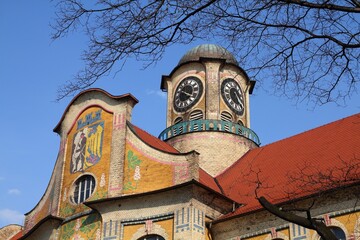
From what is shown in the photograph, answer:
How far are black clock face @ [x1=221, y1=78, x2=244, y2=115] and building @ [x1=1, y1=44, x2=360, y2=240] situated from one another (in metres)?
1.30

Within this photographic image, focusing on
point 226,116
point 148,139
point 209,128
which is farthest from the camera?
point 226,116

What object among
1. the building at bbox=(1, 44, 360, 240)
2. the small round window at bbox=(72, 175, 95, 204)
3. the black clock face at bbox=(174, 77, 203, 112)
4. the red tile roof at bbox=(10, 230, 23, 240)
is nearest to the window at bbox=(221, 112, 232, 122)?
the building at bbox=(1, 44, 360, 240)

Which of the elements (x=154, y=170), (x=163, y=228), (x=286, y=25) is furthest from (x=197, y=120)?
(x=286, y=25)

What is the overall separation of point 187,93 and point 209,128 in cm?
332

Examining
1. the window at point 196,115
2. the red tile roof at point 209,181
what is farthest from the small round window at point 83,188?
the window at point 196,115

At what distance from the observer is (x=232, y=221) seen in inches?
853

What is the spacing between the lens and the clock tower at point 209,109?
28.5m

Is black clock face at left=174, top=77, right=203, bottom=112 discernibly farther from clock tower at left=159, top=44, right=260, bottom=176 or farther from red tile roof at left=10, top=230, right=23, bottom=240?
red tile roof at left=10, top=230, right=23, bottom=240

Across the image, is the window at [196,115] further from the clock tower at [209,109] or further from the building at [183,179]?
the building at [183,179]

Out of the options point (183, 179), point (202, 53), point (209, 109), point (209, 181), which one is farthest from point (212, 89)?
point (183, 179)

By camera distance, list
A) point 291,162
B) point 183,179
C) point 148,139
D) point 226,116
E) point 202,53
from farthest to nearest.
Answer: point 202,53 < point 226,116 < point 148,139 < point 291,162 < point 183,179

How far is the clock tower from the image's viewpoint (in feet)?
93.4

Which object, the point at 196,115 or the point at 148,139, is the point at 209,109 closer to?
the point at 196,115

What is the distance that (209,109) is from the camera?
29969mm
